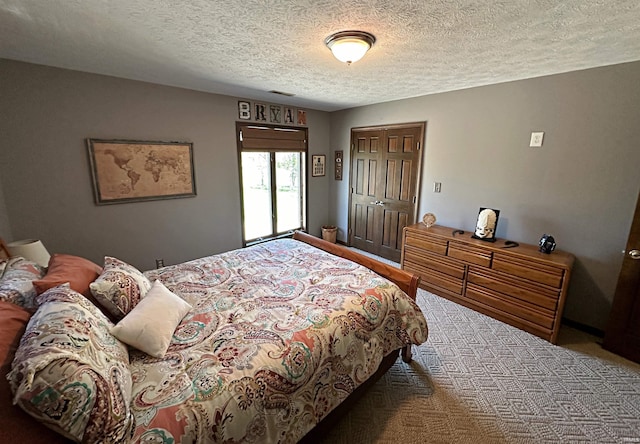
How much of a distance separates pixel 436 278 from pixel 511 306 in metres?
0.77

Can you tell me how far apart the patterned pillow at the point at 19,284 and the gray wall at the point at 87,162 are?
4.50 ft

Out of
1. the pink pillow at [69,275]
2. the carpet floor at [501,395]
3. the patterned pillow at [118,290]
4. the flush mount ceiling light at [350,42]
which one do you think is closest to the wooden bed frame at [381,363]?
the carpet floor at [501,395]

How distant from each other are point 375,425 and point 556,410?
1.21m

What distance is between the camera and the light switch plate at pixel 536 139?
2.68m

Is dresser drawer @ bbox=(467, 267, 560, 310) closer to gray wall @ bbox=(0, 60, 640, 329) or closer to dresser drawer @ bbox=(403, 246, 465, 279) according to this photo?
dresser drawer @ bbox=(403, 246, 465, 279)

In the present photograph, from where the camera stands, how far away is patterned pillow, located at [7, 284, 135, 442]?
0.75 metres

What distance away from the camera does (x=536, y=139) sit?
271cm

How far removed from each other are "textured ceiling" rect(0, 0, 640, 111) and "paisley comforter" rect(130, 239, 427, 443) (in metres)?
1.69

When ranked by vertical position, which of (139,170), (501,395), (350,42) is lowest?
(501,395)

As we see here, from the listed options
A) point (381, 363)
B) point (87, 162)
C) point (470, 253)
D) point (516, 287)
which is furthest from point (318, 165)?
point (381, 363)

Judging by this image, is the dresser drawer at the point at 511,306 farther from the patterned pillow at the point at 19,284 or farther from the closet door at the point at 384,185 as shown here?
the patterned pillow at the point at 19,284

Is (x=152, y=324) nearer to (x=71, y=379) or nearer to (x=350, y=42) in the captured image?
(x=71, y=379)

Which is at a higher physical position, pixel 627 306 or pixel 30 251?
pixel 30 251

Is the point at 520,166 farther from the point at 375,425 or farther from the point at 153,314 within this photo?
the point at 153,314
